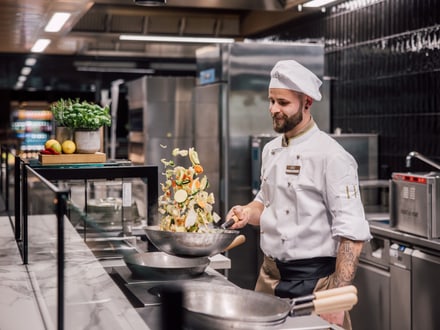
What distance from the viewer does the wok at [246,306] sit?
1.56 meters

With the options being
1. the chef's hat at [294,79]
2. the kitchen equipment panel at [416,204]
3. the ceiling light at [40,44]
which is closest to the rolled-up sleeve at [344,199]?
the chef's hat at [294,79]

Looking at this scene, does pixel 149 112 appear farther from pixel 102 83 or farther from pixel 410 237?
pixel 410 237

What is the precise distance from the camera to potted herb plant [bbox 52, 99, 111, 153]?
2961 mm

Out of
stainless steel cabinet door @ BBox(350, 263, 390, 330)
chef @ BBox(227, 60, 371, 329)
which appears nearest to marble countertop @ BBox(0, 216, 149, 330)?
chef @ BBox(227, 60, 371, 329)

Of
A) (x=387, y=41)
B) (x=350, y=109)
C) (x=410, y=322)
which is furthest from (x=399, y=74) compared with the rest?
(x=410, y=322)

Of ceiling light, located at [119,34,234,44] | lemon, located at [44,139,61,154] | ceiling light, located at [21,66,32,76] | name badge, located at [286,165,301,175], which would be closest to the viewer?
name badge, located at [286,165,301,175]

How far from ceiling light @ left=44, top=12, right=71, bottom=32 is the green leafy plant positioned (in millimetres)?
3017

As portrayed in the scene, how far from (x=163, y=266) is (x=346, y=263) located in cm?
72

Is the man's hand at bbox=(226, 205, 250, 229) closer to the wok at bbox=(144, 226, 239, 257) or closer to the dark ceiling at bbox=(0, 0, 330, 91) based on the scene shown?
the wok at bbox=(144, 226, 239, 257)

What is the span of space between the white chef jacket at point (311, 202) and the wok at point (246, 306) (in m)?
0.83

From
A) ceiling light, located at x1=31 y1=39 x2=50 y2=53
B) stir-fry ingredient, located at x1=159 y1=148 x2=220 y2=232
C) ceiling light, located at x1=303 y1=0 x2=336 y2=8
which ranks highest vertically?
A: ceiling light, located at x1=31 y1=39 x2=50 y2=53

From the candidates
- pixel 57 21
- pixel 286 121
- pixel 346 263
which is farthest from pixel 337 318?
pixel 57 21

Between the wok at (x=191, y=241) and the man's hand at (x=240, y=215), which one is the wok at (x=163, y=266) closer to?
the wok at (x=191, y=241)

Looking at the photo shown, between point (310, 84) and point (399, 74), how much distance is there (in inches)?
99.9
